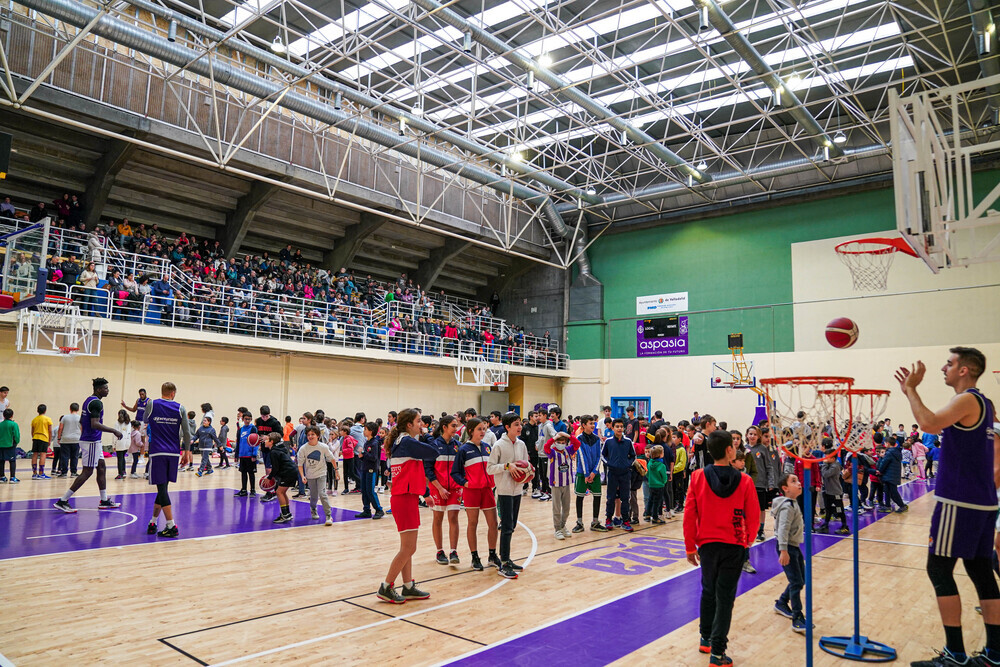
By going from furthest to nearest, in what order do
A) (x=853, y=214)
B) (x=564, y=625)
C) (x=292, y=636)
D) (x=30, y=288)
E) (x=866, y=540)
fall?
(x=853, y=214), (x=866, y=540), (x=30, y=288), (x=564, y=625), (x=292, y=636)

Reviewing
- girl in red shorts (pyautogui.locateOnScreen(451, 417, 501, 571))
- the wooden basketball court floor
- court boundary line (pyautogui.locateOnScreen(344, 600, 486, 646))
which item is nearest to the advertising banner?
the wooden basketball court floor

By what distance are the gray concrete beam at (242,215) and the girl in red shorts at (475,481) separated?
1596cm

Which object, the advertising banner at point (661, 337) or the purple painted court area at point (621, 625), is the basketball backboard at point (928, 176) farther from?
the advertising banner at point (661, 337)

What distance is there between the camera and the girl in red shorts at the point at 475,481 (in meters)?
7.22

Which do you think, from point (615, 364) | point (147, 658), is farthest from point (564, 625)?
point (615, 364)

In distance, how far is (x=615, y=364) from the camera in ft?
91.9

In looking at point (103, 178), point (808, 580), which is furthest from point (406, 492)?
point (103, 178)

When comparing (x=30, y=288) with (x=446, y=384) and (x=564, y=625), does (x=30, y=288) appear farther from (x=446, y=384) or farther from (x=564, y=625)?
(x=446, y=384)

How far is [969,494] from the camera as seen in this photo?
13.4 ft

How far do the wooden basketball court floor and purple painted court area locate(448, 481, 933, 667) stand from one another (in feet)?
0.06

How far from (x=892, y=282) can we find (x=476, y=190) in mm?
15632

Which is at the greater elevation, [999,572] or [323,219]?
[323,219]

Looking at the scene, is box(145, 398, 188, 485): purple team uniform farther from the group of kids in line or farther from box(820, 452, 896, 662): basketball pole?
box(820, 452, 896, 662): basketball pole

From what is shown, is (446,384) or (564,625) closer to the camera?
→ (564,625)
